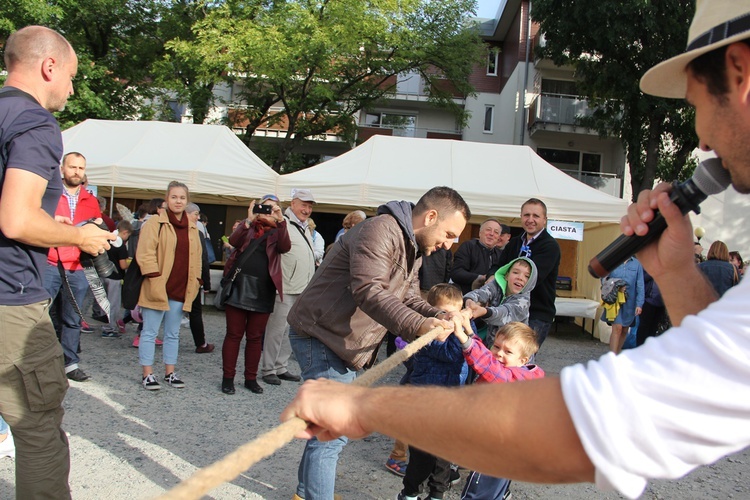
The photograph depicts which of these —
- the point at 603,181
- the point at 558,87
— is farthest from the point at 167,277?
the point at 558,87

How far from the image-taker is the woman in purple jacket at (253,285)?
18.7 ft

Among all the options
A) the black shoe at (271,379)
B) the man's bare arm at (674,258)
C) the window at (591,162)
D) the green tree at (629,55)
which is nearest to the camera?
the man's bare arm at (674,258)

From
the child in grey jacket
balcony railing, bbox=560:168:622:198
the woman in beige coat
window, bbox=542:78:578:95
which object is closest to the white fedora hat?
the child in grey jacket

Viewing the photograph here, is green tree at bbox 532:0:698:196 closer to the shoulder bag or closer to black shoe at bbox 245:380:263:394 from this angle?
the shoulder bag

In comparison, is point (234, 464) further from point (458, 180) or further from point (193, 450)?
point (458, 180)

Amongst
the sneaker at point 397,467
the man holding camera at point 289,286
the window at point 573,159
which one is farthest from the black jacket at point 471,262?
the window at point 573,159

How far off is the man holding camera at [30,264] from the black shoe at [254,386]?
142 inches

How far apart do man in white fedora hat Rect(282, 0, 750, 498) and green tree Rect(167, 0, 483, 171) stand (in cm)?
1706

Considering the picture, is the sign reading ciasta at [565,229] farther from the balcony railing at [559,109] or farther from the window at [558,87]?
the window at [558,87]

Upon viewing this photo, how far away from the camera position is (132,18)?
20.2 metres

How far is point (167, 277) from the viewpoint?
557 cm

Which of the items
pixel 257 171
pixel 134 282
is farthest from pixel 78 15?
pixel 134 282

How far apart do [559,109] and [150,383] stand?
19.6 metres

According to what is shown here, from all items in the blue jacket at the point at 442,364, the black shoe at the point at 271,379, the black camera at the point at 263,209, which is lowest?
A: the black shoe at the point at 271,379
